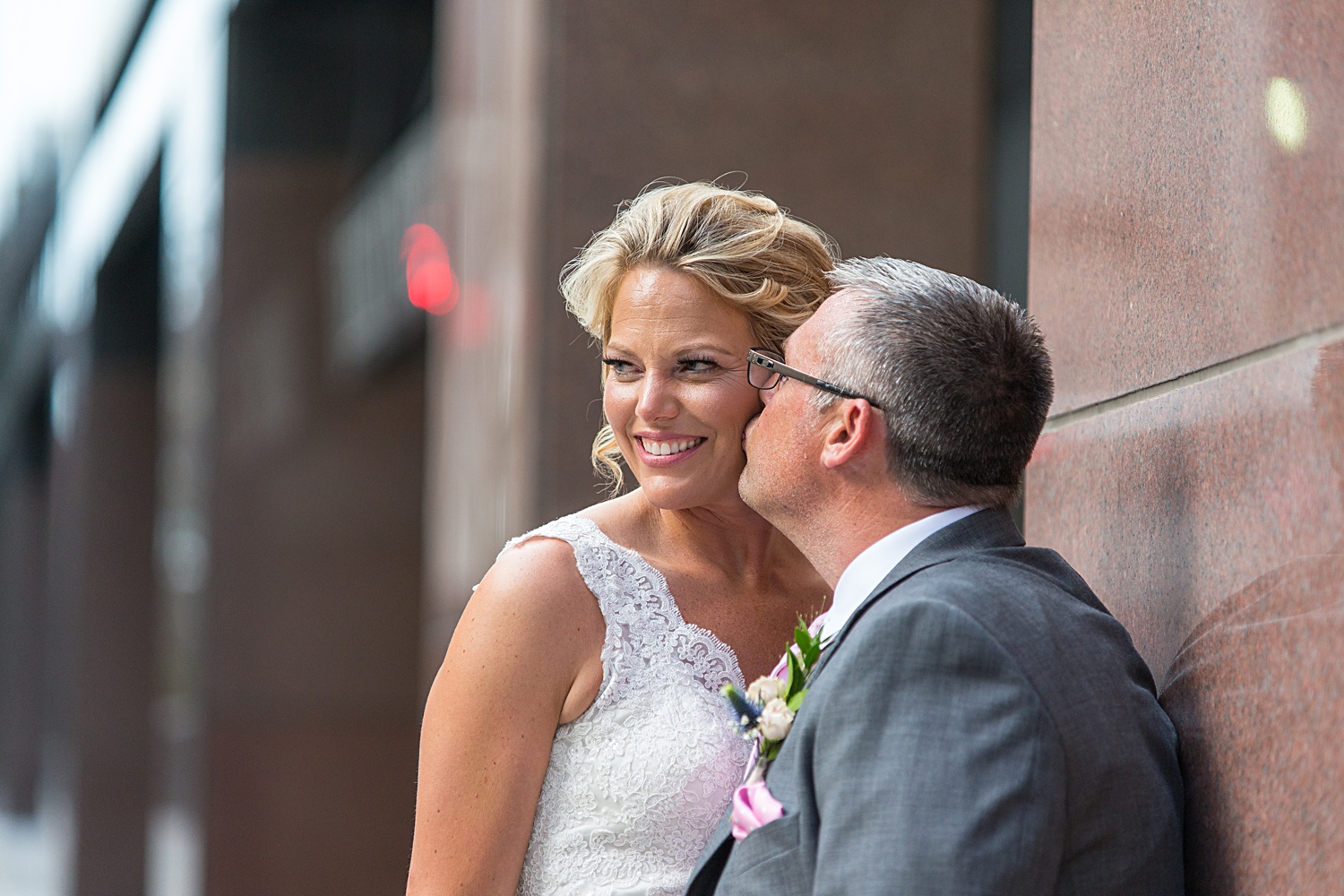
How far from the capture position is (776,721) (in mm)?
2256

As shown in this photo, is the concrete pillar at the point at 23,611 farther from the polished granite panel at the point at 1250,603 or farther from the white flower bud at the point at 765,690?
the polished granite panel at the point at 1250,603

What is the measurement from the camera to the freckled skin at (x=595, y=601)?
271 cm

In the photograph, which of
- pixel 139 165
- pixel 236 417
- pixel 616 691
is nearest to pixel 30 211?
pixel 139 165

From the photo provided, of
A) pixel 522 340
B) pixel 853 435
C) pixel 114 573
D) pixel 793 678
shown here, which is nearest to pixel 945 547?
pixel 853 435

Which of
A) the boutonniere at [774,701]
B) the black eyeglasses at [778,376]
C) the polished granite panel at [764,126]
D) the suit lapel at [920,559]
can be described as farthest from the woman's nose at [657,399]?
the polished granite panel at [764,126]

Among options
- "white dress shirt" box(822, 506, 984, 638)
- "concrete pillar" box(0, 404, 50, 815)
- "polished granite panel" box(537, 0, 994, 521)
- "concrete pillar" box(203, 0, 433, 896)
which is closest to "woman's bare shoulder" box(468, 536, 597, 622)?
"white dress shirt" box(822, 506, 984, 638)

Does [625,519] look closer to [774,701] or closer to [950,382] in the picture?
[774,701]

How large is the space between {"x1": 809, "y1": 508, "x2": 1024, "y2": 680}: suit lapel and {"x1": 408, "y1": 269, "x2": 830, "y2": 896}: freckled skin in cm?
68

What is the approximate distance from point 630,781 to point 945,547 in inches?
34.3

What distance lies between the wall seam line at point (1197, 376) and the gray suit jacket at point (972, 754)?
1.34ft

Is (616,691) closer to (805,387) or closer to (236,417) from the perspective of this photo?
(805,387)

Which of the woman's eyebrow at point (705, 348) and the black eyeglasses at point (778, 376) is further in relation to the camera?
the woman's eyebrow at point (705, 348)

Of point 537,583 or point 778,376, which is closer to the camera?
point 778,376

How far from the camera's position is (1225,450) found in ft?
7.32
